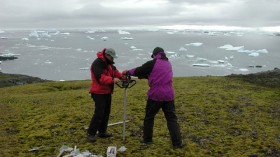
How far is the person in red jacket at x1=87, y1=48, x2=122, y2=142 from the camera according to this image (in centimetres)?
948

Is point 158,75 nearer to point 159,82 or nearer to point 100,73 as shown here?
point 159,82

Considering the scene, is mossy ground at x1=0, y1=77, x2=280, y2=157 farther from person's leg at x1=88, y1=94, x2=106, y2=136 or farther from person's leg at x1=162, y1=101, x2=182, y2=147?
person's leg at x1=88, y1=94, x2=106, y2=136

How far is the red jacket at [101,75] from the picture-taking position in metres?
9.43

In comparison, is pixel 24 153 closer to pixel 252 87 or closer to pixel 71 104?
pixel 71 104

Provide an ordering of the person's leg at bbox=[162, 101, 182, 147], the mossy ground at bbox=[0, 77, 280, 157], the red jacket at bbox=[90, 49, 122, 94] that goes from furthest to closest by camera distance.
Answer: the mossy ground at bbox=[0, 77, 280, 157]
the person's leg at bbox=[162, 101, 182, 147]
the red jacket at bbox=[90, 49, 122, 94]

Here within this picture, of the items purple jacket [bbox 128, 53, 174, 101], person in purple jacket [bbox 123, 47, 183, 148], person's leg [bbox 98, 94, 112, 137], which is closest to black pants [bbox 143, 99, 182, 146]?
person in purple jacket [bbox 123, 47, 183, 148]

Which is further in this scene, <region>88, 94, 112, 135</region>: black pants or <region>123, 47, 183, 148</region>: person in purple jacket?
<region>88, 94, 112, 135</region>: black pants

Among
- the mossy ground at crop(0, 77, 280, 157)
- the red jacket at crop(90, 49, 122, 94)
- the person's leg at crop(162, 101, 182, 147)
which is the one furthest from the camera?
the mossy ground at crop(0, 77, 280, 157)

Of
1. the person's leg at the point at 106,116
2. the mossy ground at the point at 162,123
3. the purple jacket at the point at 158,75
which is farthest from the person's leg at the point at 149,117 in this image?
the person's leg at the point at 106,116

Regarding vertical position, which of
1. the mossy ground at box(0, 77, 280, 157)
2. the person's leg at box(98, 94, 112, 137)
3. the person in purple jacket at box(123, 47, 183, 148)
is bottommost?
the mossy ground at box(0, 77, 280, 157)

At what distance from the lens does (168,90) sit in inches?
372

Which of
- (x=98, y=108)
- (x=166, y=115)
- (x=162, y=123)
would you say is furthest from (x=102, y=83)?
(x=162, y=123)

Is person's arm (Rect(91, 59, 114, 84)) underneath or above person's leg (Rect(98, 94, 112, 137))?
above

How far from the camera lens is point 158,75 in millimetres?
9312
